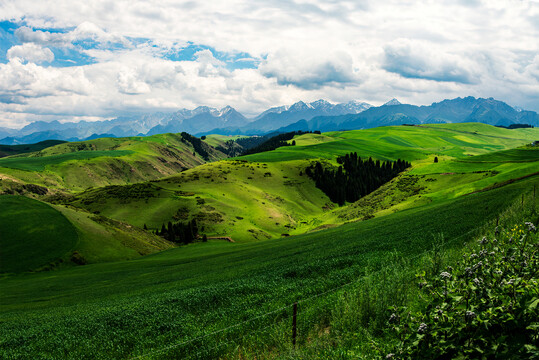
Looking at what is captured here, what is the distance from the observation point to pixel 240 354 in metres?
14.1

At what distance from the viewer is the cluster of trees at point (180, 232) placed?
11925cm

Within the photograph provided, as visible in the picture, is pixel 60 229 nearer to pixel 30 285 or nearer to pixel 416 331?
pixel 30 285

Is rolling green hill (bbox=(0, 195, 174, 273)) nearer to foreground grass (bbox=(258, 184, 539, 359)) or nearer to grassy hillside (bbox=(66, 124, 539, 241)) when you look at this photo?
grassy hillside (bbox=(66, 124, 539, 241))

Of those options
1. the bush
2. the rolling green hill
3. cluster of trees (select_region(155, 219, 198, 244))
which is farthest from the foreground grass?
cluster of trees (select_region(155, 219, 198, 244))

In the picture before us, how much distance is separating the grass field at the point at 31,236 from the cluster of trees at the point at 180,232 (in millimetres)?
36406

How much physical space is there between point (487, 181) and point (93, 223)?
4414 inches

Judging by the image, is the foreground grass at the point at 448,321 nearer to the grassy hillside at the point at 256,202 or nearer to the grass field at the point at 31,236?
the grassy hillside at the point at 256,202

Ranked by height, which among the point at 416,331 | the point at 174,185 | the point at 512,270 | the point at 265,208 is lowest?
the point at 265,208

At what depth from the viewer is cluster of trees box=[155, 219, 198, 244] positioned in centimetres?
11925

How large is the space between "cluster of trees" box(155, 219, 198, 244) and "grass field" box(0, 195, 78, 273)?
1433 inches

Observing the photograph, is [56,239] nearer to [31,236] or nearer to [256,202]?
[31,236]

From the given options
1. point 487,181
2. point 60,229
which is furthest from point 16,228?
point 487,181

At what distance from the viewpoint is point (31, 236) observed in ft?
274

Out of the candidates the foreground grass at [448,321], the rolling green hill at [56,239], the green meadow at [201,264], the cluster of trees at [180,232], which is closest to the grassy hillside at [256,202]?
the green meadow at [201,264]
